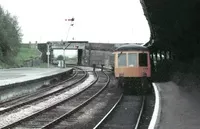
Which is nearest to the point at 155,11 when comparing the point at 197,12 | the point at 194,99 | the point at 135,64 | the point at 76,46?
the point at 197,12

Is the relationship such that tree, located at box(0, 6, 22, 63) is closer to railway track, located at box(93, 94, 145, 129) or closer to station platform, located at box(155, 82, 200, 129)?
railway track, located at box(93, 94, 145, 129)

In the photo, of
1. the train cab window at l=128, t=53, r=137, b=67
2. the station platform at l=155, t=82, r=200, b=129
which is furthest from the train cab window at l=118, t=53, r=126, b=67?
the station platform at l=155, t=82, r=200, b=129

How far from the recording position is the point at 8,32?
59.6m

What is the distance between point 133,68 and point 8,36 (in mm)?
34094

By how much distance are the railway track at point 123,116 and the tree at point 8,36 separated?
34359 mm

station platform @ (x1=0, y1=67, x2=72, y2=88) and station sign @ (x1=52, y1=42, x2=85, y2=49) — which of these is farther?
station sign @ (x1=52, y1=42, x2=85, y2=49)

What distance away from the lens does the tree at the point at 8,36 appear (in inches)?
2201

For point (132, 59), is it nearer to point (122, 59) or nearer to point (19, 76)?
point (122, 59)

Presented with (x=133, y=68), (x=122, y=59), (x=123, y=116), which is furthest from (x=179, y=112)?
(x=122, y=59)

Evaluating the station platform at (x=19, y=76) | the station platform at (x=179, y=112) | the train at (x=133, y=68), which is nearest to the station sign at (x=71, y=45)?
the station platform at (x=19, y=76)

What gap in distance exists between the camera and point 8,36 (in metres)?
58.7

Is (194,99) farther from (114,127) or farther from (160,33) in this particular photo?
(160,33)

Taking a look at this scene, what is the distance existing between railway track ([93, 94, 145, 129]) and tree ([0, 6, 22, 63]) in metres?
34.4

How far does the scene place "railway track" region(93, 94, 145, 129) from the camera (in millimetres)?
15201
